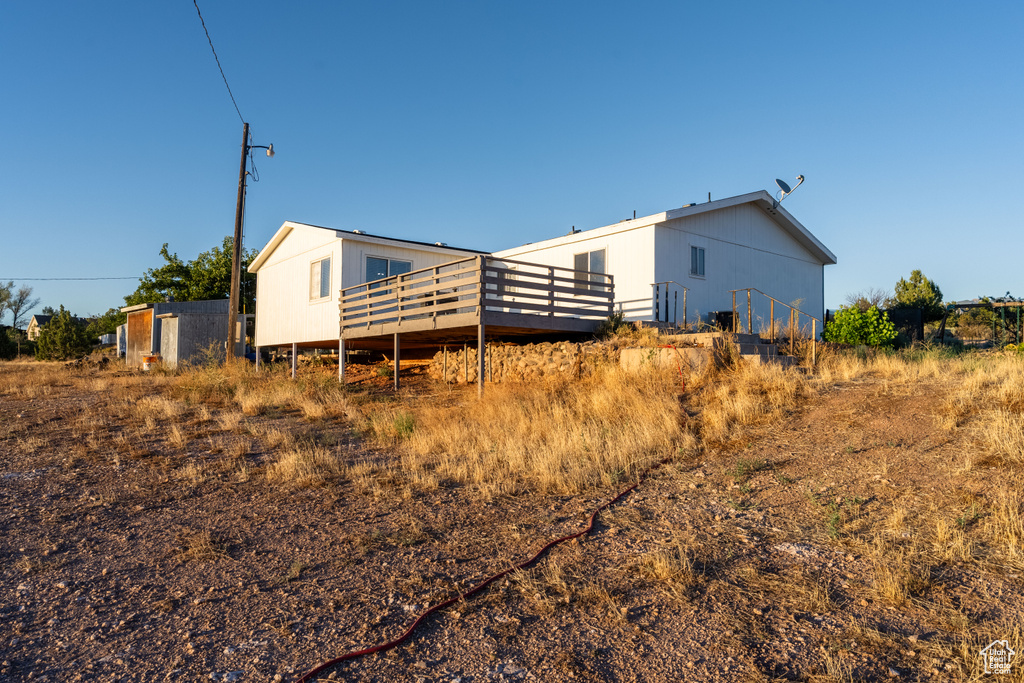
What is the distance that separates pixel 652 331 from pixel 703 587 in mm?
10402

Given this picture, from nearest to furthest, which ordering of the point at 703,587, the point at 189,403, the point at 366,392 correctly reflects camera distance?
the point at 703,587
the point at 189,403
the point at 366,392

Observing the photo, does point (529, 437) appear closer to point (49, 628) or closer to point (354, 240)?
point (49, 628)

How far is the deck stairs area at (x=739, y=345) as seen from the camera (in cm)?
1315

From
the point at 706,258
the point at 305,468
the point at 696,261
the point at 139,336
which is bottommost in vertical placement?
the point at 305,468

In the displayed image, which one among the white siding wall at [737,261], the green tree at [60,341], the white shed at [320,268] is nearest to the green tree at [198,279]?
the green tree at [60,341]

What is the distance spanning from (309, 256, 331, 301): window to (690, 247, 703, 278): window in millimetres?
10679

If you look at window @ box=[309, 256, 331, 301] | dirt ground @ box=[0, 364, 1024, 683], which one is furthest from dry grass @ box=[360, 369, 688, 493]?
window @ box=[309, 256, 331, 301]

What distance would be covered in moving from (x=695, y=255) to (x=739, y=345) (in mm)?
5460

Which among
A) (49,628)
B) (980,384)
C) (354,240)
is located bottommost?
(49,628)

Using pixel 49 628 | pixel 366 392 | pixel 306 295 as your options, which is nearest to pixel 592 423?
pixel 49 628

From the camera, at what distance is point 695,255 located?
18.4 m

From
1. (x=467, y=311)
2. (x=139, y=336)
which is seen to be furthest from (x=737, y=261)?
(x=139, y=336)

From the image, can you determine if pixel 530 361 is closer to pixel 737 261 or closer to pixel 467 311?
pixel 467 311

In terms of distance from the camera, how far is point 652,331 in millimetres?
14523
